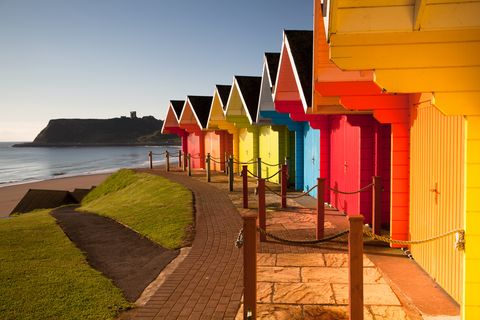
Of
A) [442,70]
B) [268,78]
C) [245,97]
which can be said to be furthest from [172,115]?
[442,70]

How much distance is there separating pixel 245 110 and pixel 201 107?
8468 millimetres

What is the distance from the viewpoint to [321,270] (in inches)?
270

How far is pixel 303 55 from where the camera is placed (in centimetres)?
1122

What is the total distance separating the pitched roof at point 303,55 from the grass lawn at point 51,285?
6.60m

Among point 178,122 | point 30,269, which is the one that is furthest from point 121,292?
point 178,122

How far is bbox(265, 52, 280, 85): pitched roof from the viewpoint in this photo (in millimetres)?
15070

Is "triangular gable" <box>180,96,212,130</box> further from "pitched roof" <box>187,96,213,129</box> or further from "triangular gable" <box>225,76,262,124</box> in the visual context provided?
"triangular gable" <box>225,76,262,124</box>

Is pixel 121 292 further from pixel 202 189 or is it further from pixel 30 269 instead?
pixel 202 189

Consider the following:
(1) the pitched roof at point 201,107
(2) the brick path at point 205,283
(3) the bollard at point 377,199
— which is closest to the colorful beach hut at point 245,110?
(1) the pitched roof at point 201,107

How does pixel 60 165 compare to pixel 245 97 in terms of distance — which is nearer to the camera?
pixel 245 97

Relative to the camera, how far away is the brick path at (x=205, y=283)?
529 cm

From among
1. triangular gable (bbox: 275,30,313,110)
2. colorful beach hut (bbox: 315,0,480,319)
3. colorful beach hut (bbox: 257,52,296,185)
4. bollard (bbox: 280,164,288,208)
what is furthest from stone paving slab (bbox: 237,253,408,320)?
colorful beach hut (bbox: 257,52,296,185)

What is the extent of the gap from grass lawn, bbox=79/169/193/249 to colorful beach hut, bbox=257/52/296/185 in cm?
416

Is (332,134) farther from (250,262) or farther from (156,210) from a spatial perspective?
(250,262)
